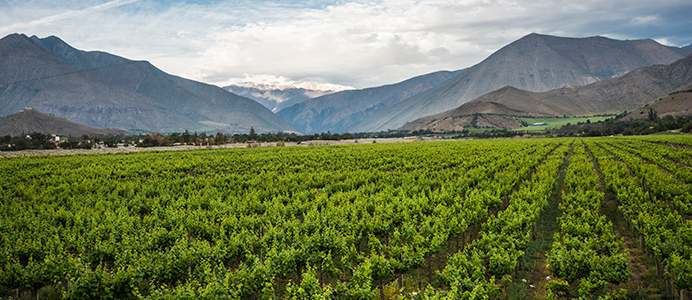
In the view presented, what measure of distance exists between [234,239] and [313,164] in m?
31.4

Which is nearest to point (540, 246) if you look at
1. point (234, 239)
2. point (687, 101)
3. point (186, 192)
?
point (234, 239)

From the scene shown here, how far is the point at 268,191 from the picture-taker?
24469mm

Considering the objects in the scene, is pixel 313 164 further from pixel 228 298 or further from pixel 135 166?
pixel 228 298

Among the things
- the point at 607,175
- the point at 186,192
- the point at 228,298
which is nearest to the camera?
the point at 228,298

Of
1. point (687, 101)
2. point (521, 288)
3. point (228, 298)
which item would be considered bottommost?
point (521, 288)

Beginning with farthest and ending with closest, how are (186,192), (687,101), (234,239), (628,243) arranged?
(687,101)
(186,192)
(628,243)
(234,239)

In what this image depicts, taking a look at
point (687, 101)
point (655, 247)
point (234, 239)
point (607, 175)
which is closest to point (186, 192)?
point (234, 239)

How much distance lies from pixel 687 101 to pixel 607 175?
245 m

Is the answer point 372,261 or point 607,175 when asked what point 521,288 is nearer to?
point 372,261

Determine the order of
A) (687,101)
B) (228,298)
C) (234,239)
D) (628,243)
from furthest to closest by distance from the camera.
→ (687,101), (628,243), (234,239), (228,298)

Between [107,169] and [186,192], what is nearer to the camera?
[186,192]

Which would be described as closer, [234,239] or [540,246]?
[234,239]

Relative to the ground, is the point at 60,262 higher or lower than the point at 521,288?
higher

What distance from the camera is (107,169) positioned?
3831 centimetres
